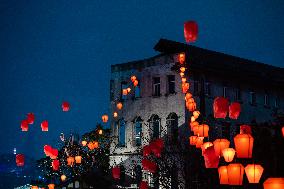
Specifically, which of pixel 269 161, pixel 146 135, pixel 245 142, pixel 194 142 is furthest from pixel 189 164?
pixel 245 142

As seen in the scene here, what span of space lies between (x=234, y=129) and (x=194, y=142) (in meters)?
9.42

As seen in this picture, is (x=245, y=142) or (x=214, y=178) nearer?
(x=245, y=142)

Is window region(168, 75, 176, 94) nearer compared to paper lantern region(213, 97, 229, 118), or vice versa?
paper lantern region(213, 97, 229, 118)

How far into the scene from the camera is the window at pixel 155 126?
103 feet

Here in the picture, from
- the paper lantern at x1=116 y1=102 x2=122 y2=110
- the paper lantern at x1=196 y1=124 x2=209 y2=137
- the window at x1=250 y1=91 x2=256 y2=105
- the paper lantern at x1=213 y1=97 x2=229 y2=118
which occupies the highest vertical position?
the window at x1=250 y1=91 x2=256 y2=105

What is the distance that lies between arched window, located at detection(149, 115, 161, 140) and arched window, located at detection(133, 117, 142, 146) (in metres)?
1.26

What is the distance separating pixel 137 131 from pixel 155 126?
1.99m

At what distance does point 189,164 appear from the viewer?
24.0 m

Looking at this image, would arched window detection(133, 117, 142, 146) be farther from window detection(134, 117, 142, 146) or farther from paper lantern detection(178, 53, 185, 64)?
paper lantern detection(178, 53, 185, 64)

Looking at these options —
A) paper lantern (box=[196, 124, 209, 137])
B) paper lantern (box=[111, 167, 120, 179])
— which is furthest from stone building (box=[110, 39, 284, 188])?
paper lantern (box=[196, 124, 209, 137])

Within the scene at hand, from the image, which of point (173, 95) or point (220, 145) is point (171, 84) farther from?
point (220, 145)

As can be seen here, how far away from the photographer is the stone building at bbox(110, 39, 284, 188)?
30.3 m

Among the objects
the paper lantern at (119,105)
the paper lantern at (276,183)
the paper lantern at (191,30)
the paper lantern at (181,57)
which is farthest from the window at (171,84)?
the paper lantern at (276,183)

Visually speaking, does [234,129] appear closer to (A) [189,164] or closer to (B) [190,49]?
(B) [190,49]
